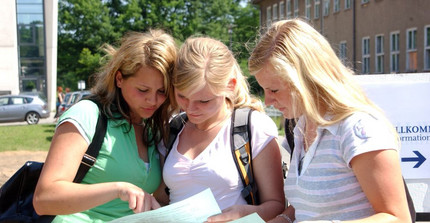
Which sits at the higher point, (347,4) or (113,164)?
(347,4)

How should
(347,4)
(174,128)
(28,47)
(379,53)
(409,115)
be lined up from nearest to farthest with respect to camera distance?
(174,128) < (409,115) < (379,53) < (347,4) < (28,47)

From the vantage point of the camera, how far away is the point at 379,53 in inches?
1220

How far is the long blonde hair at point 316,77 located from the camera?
2.08m

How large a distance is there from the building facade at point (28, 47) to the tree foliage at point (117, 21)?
27.0 feet

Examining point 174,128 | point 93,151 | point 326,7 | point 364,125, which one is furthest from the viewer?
point 326,7

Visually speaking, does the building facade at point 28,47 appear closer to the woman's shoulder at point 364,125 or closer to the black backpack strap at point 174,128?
the black backpack strap at point 174,128

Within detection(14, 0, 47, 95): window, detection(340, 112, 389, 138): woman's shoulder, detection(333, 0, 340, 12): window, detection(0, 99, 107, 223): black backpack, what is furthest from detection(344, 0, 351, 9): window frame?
detection(340, 112, 389, 138): woman's shoulder

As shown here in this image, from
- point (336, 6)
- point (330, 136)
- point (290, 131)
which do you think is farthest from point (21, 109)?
point (330, 136)

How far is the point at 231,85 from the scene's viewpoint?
9.14 ft

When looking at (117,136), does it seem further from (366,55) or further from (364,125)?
(366,55)

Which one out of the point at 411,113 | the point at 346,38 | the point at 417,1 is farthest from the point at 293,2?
the point at 411,113

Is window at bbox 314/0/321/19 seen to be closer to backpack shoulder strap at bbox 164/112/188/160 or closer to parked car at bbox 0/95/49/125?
parked car at bbox 0/95/49/125

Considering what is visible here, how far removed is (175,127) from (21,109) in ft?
93.0

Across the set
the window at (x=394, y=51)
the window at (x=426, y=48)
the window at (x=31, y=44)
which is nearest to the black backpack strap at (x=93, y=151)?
the window at (x=426, y=48)
